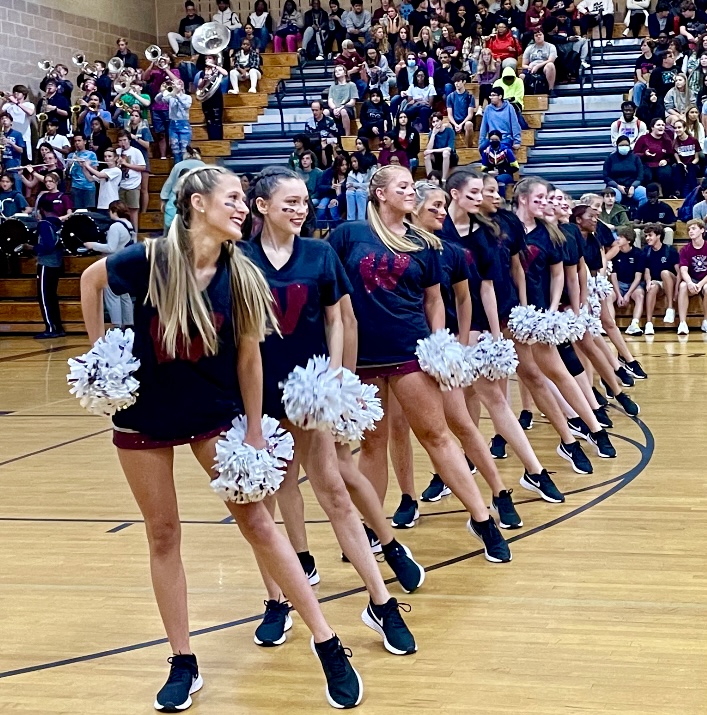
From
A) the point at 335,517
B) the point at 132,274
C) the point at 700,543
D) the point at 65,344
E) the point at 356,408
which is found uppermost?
the point at 132,274

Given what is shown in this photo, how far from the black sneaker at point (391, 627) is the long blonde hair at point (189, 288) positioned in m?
1.06

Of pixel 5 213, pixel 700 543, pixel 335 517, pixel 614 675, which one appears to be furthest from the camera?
pixel 5 213

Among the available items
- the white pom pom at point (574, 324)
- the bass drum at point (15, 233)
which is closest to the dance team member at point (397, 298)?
the white pom pom at point (574, 324)

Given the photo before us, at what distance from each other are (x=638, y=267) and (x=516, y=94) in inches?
196

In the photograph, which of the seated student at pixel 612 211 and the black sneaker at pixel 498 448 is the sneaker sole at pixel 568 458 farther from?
the seated student at pixel 612 211

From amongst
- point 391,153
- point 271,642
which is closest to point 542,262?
point 271,642

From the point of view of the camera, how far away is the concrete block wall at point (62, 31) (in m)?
18.7

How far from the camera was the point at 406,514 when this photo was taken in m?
5.22

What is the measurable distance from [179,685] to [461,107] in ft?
47.5

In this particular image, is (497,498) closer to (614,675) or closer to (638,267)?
(614,675)

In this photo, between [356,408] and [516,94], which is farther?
[516,94]

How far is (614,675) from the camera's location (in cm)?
331

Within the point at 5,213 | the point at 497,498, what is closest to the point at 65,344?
the point at 5,213

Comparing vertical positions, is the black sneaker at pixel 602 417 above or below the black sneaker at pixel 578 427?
below
